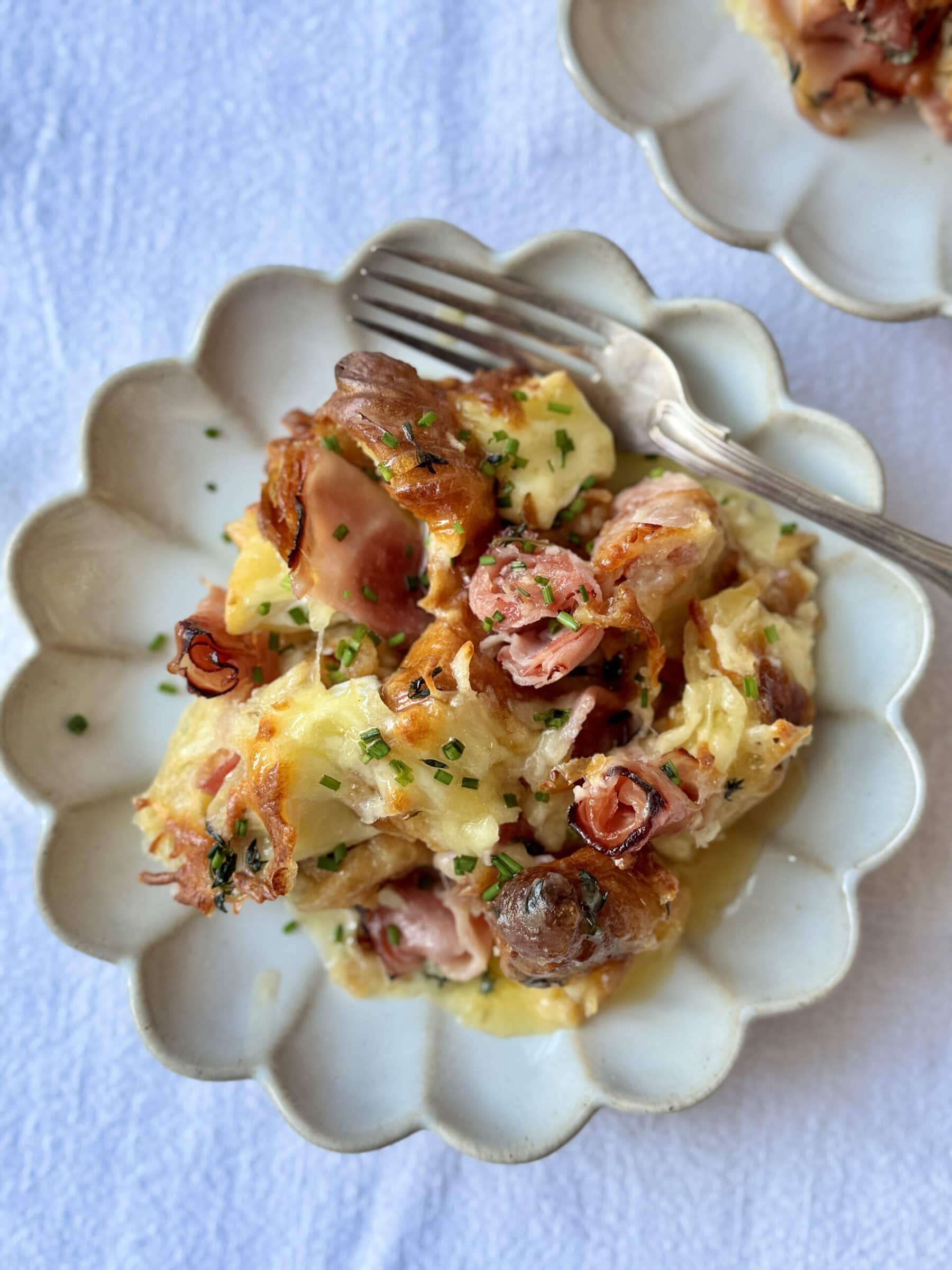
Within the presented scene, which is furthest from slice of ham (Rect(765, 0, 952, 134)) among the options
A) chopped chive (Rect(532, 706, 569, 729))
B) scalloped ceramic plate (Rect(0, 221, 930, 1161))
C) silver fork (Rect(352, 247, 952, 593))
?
chopped chive (Rect(532, 706, 569, 729))

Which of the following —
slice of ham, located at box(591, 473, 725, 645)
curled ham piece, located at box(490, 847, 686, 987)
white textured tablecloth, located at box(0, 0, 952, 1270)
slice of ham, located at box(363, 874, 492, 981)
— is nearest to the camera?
curled ham piece, located at box(490, 847, 686, 987)

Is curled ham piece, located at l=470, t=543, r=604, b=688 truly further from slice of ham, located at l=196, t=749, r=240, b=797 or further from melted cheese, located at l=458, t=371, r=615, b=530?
slice of ham, located at l=196, t=749, r=240, b=797

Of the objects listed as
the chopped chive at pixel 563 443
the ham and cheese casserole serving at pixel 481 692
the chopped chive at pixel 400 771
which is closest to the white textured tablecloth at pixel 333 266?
the ham and cheese casserole serving at pixel 481 692

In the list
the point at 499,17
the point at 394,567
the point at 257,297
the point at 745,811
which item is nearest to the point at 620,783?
the point at 745,811

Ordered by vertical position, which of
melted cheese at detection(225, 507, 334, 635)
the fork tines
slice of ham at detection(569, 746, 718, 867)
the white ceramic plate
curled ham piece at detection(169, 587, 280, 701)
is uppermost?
the white ceramic plate

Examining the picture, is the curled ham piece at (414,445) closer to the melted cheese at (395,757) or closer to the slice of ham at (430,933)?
the melted cheese at (395,757)

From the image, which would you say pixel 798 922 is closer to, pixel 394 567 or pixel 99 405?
pixel 394 567
